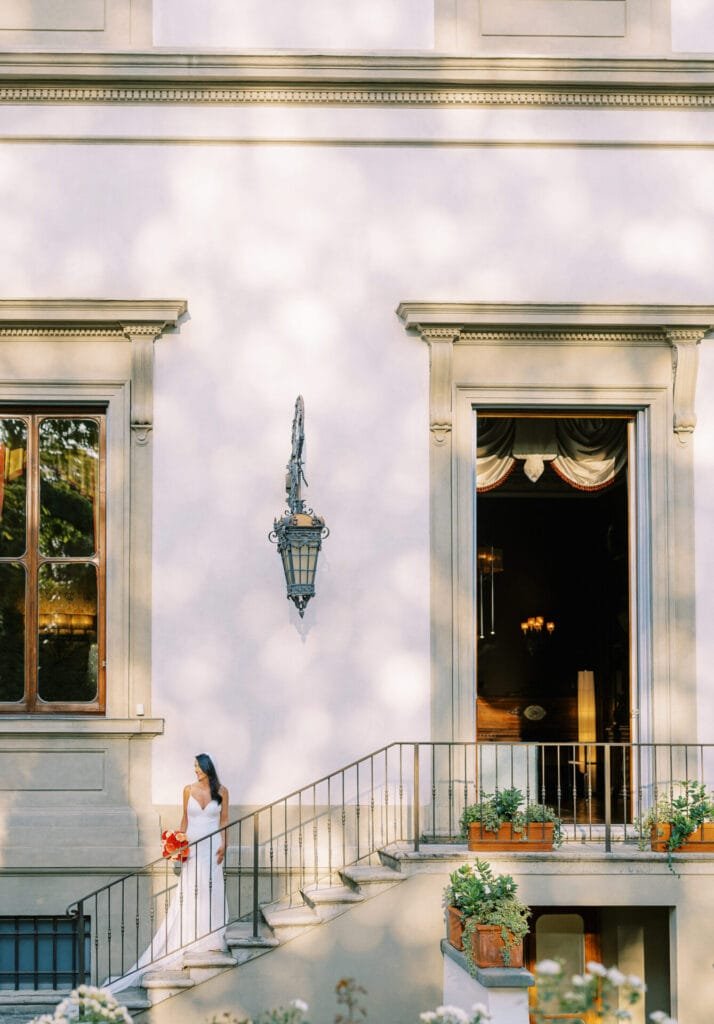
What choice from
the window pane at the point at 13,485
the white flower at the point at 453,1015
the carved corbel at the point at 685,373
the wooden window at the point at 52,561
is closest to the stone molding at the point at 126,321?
the wooden window at the point at 52,561

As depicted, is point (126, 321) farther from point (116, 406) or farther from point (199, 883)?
point (199, 883)

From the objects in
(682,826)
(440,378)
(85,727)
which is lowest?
(682,826)

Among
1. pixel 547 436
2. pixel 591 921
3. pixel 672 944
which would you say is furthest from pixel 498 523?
pixel 672 944

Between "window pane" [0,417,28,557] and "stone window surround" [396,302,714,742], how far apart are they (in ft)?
10.8

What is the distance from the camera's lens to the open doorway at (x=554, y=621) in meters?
15.0

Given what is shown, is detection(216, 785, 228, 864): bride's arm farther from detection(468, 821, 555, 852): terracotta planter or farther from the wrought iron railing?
detection(468, 821, 555, 852): terracotta planter

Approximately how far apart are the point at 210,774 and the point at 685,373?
4.95 m

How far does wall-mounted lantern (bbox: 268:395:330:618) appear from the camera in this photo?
10.1 m

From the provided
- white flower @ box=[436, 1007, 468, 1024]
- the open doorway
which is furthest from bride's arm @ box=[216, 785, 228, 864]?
the open doorway

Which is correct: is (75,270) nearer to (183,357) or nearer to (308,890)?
(183,357)

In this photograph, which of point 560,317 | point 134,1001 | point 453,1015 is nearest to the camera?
point 453,1015

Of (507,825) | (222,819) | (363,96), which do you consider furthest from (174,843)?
(363,96)

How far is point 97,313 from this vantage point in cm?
1034

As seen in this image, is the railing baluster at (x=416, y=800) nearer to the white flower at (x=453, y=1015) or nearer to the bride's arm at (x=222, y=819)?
the bride's arm at (x=222, y=819)
